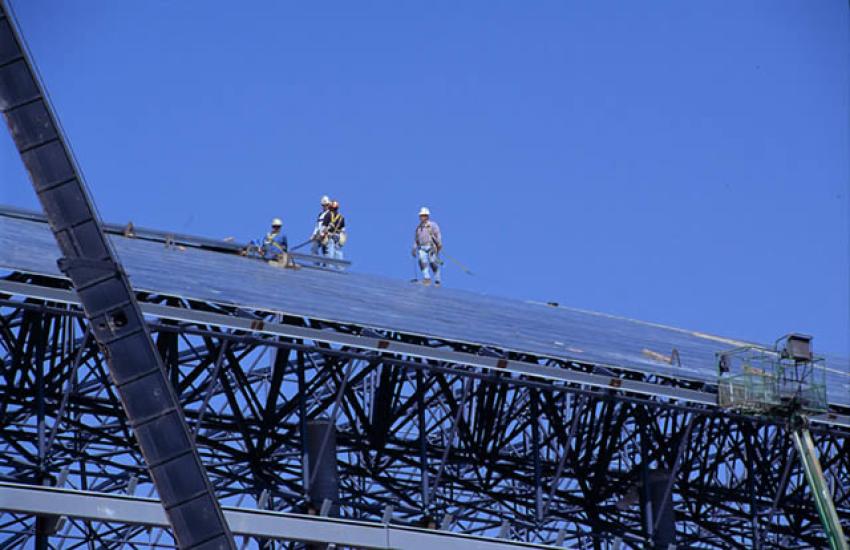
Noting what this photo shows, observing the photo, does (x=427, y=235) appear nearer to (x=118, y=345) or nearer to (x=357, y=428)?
(x=357, y=428)

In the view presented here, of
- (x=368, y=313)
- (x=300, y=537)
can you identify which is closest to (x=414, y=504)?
(x=368, y=313)

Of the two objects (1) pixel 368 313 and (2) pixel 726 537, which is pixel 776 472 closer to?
(2) pixel 726 537

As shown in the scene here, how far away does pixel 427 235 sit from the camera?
53.7 meters

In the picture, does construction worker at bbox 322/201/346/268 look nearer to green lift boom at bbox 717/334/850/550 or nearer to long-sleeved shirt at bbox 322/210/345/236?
long-sleeved shirt at bbox 322/210/345/236

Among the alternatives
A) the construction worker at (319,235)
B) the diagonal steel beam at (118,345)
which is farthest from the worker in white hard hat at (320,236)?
the diagonal steel beam at (118,345)

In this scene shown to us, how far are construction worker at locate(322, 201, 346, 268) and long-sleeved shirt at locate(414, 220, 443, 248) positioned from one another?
228cm

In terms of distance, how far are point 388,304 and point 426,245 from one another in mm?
9088

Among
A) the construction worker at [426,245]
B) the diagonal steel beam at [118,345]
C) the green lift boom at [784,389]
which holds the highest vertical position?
the construction worker at [426,245]

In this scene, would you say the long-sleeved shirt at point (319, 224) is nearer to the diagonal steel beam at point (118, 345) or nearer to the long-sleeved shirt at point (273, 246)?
the long-sleeved shirt at point (273, 246)

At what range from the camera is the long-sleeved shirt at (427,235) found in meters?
→ 53.7

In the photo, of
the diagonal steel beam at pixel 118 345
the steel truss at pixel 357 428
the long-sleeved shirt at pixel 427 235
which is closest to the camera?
the diagonal steel beam at pixel 118 345

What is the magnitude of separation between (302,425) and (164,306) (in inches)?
175

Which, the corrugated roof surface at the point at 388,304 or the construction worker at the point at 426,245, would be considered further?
the construction worker at the point at 426,245

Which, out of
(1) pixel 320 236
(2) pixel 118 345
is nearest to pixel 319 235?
(1) pixel 320 236
